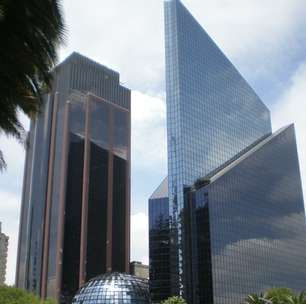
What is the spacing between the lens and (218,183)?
140 metres

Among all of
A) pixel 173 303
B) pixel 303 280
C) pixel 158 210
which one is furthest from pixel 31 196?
pixel 173 303

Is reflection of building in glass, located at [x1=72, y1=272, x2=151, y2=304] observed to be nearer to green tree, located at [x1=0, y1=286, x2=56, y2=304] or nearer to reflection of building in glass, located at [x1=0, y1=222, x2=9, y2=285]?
green tree, located at [x1=0, y1=286, x2=56, y2=304]

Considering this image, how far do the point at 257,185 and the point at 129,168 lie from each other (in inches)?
2037

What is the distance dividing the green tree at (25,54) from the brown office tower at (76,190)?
151321 mm

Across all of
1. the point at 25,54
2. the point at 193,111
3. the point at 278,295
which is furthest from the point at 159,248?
the point at 25,54

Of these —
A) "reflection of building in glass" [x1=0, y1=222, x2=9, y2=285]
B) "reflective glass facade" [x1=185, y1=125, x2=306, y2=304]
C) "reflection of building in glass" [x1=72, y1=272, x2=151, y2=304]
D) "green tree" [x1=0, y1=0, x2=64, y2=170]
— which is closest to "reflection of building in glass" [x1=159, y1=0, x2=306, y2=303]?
"reflective glass facade" [x1=185, y1=125, x2=306, y2=304]

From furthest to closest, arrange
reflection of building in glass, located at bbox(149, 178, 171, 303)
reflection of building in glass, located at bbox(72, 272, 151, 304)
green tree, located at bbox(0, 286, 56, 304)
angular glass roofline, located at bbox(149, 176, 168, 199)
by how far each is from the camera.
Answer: angular glass roofline, located at bbox(149, 176, 168, 199)
reflection of building in glass, located at bbox(149, 178, 171, 303)
reflection of building in glass, located at bbox(72, 272, 151, 304)
green tree, located at bbox(0, 286, 56, 304)

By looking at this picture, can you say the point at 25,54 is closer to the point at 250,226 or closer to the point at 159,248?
the point at 159,248

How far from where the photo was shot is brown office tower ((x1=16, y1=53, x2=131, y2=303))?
16800 cm

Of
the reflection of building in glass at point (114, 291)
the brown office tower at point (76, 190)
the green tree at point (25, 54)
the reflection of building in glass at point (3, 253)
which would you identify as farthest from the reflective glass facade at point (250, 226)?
the green tree at point (25, 54)

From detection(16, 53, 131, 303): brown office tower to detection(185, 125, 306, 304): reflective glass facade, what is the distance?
44.4 m

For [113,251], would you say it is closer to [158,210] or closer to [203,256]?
[158,210]

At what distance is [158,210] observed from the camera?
471 ft

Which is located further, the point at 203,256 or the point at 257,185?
the point at 257,185
